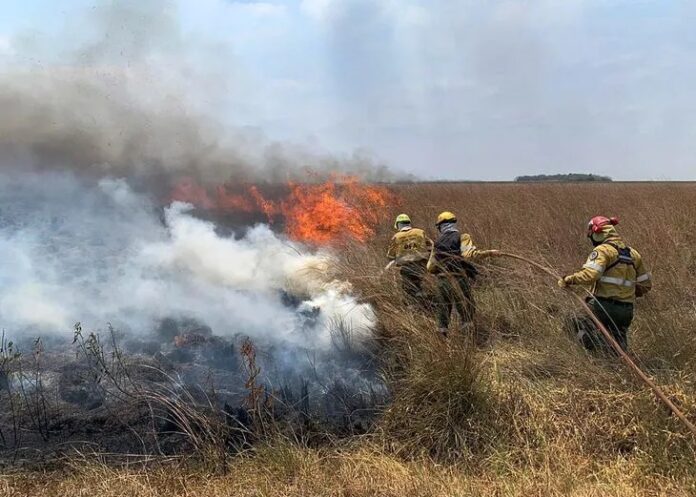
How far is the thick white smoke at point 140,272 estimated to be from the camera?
7.99 metres

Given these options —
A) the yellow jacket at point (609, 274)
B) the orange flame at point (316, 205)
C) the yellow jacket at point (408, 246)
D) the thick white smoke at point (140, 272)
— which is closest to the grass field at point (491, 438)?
the yellow jacket at point (609, 274)

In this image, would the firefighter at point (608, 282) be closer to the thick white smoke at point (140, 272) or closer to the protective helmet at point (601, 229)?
the protective helmet at point (601, 229)

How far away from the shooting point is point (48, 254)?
11078mm

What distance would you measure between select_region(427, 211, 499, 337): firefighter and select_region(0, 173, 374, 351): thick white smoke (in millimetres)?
1144

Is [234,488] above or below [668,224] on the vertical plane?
below

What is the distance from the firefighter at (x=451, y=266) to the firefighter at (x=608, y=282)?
97cm

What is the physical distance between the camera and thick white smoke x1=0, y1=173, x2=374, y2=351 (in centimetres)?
799

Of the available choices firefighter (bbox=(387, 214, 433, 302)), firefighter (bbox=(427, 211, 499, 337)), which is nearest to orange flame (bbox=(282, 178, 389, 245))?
firefighter (bbox=(387, 214, 433, 302))

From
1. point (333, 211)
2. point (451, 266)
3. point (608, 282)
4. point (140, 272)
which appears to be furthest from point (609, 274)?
point (333, 211)

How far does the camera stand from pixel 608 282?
5191 millimetres

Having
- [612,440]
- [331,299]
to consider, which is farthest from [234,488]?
[331,299]

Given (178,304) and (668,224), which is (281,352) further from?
(668,224)

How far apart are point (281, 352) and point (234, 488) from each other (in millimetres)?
3413

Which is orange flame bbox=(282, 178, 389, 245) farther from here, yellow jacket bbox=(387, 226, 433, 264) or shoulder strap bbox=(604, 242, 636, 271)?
shoulder strap bbox=(604, 242, 636, 271)
